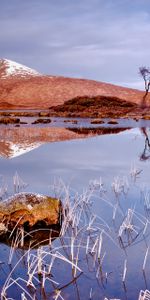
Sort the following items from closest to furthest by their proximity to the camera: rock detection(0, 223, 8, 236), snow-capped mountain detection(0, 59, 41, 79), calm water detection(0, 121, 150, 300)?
calm water detection(0, 121, 150, 300), rock detection(0, 223, 8, 236), snow-capped mountain detection(0, 59, 41, 79)

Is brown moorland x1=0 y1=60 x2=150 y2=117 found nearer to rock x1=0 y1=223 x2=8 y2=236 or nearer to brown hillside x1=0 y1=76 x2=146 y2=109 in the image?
brown hillside x1=0 y1=76 x2=146 y2=109

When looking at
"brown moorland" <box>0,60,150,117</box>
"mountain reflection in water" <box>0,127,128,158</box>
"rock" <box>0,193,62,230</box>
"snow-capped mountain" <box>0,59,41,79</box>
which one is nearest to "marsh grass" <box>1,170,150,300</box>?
"rock" <box>0,193,62,230</box>

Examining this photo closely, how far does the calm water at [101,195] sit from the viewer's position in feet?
20.4

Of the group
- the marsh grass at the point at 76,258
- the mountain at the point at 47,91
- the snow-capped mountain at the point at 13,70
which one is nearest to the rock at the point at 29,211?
the marsh grass at the point at 76,258

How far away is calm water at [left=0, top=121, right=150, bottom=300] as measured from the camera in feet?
20.4

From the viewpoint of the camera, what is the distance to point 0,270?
6.77m

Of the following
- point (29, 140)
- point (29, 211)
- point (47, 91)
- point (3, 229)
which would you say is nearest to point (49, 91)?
point (47, 91)

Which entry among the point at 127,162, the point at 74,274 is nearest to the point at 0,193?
the point at 74,274

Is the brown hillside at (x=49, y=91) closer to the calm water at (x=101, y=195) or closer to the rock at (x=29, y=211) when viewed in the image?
the calm water at (x=101, y=195)

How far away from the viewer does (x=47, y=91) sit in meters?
81.1

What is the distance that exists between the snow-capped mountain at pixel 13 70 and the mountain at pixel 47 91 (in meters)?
1.74

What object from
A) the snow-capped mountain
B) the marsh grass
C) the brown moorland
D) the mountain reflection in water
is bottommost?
the marsh grass

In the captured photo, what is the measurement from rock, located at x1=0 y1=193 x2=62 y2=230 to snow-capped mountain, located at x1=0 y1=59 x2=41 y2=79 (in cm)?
8429

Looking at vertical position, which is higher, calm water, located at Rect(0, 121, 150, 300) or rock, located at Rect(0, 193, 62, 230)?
rock, located at Rect(0, 193, 62, 230)
